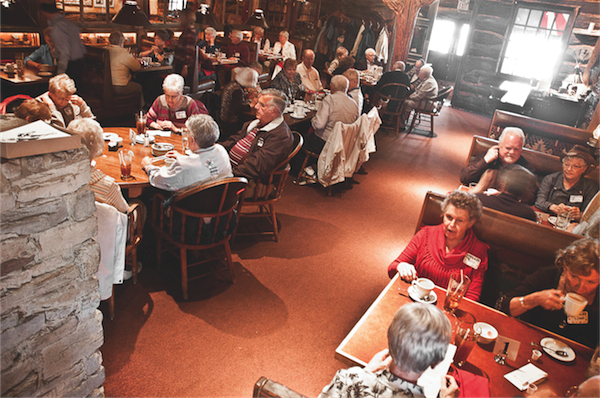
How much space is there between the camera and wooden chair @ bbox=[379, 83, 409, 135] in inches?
287

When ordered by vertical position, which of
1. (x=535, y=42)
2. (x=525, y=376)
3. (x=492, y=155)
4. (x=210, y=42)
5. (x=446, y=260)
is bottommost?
(x=525, y=376)

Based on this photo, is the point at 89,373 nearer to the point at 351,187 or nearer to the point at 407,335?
the point at 407,335

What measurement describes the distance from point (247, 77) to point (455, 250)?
3579 millimetres

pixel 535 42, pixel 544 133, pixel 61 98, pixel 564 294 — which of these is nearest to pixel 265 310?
pixel 564 294

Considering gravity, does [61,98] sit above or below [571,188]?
above

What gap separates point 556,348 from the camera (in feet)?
5.98

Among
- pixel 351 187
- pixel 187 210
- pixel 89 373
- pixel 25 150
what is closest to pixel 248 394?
pixel 89 373

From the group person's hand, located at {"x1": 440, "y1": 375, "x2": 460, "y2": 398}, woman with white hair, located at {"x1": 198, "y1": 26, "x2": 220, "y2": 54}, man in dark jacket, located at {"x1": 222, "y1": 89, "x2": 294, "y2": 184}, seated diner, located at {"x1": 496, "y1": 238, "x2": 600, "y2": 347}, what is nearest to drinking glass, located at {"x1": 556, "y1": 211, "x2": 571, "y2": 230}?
seated diner, located at {"x1": 496, "y1": 238, "x2": 600, "y2": 347}

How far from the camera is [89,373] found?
189cm

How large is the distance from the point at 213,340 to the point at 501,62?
1046 cm

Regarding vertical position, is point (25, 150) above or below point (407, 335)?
above

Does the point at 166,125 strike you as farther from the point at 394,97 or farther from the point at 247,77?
the point at 394,97

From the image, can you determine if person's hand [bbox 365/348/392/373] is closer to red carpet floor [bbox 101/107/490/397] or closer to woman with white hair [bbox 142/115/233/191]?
red carpet floor [bbox 101/107/490/397]

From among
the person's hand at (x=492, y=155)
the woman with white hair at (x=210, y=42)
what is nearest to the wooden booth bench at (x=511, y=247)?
the person's hand at (x=492, y=155)
